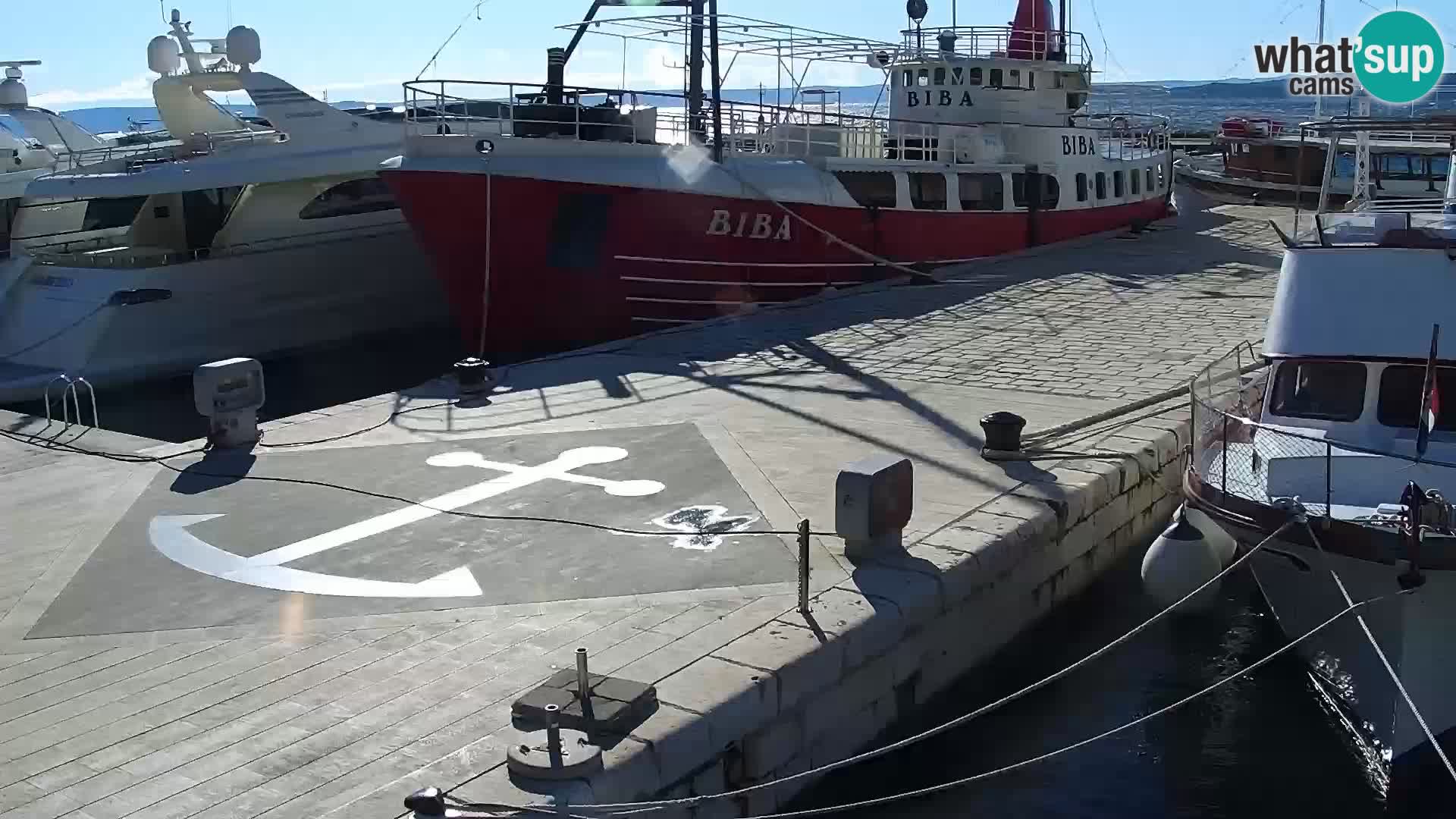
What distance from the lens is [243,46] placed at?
2355cm

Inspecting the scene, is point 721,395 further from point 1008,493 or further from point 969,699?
point 969,699

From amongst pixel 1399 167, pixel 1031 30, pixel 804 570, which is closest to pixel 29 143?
pixel 1031 30

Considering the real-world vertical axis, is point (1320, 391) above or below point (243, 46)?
below

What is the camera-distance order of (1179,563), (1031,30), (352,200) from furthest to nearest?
1. (1031,30)
2. (352,200)
3. (1179,563)

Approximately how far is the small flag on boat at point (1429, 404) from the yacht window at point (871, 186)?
12.7 metres

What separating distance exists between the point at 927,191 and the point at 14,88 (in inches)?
721

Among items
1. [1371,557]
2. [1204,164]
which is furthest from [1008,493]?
[1204,164]

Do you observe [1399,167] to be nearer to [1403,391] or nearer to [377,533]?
[1403,391]

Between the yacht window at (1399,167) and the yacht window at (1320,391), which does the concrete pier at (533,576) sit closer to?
the yacht window at (1320,391)

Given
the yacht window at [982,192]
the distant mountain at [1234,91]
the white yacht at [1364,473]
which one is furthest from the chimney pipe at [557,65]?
the distant mountain at [1234,91]

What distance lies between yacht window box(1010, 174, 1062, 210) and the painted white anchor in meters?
14.6

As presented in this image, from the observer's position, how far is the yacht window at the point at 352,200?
76.2ft

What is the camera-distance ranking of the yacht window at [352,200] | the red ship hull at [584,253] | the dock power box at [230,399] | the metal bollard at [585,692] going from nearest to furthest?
the metal bollard at [585,692] → the dock power box at [230,399] → the red ship hull at [584,253] → the yacht window at [352,200]

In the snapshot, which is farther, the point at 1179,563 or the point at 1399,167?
the point at 1399,167
